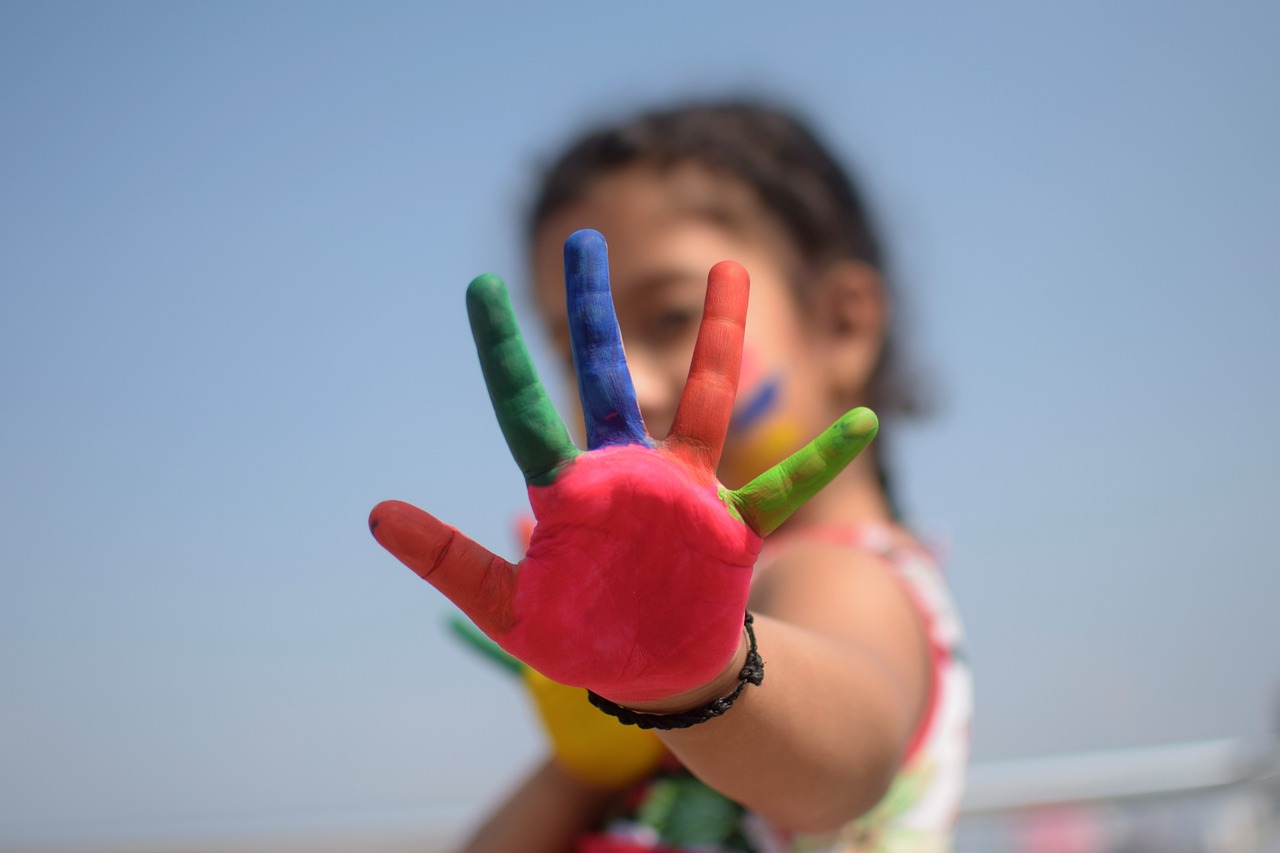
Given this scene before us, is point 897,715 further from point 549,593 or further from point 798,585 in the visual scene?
point 549,593

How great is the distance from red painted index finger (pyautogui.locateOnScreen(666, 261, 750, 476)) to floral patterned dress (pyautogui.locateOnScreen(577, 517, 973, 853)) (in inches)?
24.4

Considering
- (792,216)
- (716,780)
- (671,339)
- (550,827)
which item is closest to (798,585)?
(716,780)

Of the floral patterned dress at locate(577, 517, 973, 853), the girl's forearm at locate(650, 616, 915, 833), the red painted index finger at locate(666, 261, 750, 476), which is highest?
the red painted index finger at locate(666, 261, 750, 476)

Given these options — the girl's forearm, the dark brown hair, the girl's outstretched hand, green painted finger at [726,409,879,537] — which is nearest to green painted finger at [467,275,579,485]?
the girl's outstretched hand

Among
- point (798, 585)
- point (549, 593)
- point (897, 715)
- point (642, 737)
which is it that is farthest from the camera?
point (642, 737)

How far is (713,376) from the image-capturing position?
2.53 feet

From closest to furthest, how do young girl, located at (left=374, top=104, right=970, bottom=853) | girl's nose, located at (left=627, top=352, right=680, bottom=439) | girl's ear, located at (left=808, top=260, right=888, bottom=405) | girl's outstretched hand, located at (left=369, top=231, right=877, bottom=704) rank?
girl's outstretched hand, located at (left=369, top=231, right=877, bottom=704)
young girl, located at (left=374, top=104, right=970, bottom=853)
girl's nose, located at (left=627, top=352, right=680, bottom=439)
girl's ear, located at (left=808, top=260, right=888, bottom=405)

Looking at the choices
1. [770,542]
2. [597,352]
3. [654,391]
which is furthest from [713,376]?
[770,542]

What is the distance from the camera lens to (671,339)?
4.75ft

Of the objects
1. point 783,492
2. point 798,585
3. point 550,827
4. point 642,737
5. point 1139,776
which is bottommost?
point 1139,776

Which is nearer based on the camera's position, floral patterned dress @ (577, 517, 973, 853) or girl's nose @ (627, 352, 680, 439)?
floral patterned dress @ (577, 517, 973, 853)

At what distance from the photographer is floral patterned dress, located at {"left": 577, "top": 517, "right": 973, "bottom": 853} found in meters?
1.28

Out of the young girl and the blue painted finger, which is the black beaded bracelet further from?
the blue painted finger

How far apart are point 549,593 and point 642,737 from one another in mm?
719
